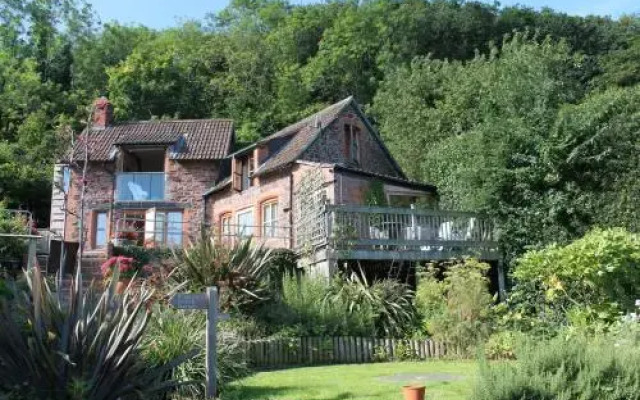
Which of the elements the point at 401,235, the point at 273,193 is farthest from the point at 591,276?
the point at 273,193

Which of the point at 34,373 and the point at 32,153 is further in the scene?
the point at 32,153

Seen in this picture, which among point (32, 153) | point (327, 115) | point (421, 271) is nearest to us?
point (421, 271)

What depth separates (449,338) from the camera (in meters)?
14.2

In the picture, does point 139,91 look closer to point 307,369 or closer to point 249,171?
point 249,171

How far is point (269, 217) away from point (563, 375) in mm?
19623

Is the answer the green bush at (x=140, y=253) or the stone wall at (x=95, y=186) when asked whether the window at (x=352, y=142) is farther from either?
the stone wall at (x=95, y=186)

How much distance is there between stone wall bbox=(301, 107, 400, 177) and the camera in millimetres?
25891

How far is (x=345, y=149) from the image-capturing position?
89.1 feet

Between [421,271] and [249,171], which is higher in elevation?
[249,171]

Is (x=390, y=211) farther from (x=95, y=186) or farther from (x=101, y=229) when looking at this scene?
(x=95, y=186)

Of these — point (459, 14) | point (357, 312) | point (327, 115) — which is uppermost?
point (459, 14)

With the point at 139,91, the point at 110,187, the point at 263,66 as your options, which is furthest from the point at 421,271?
the point at 263,66

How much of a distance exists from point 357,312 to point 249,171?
46.4 feet

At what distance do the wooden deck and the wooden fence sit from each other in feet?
11.4
